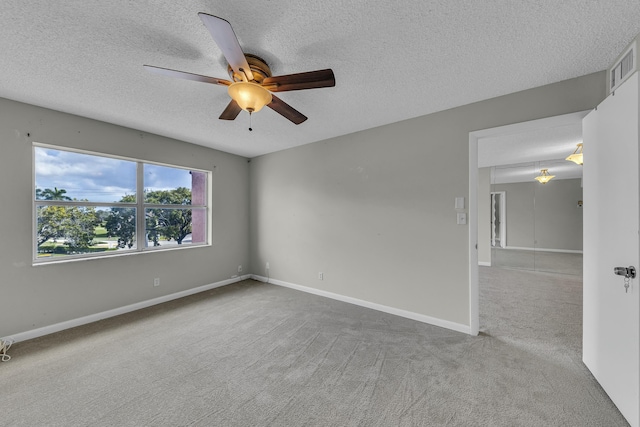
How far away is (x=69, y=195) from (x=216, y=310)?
7.24 feet

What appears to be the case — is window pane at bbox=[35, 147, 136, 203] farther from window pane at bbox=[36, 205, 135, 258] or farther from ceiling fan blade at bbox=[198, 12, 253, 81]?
ceiling fan blade at bbox=[198, 12, 253, 81]

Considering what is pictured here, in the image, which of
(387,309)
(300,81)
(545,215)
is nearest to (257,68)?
(300,81)

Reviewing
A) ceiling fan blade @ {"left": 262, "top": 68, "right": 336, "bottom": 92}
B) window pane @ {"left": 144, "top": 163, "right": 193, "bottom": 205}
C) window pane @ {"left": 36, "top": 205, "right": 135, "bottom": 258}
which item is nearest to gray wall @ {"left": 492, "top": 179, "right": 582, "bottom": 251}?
ceiling fan blade @ {"left": 262, "top": 68, "right": 336, "bottom": 92}

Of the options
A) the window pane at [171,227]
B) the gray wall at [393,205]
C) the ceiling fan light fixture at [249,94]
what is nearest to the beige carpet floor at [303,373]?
the gray wall at [393,205]

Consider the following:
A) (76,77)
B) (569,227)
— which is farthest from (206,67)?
(569,227)

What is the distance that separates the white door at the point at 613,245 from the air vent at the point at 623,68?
0.39 ft

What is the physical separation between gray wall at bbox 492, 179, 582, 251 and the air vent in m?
4.13

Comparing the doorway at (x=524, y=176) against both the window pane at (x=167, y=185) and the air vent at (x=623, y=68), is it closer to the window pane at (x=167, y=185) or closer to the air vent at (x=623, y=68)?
the air vent at (x=623, y=68)

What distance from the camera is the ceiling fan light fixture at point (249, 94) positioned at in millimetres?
1589

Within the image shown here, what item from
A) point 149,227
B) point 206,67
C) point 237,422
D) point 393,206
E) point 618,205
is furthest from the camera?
point 149,227

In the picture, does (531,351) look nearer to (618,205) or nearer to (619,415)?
A: (619,415)

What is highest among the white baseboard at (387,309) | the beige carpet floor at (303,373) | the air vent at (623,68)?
the air vent at (623,68)

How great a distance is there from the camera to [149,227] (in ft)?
11.1

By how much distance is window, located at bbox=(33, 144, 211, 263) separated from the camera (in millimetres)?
2604
